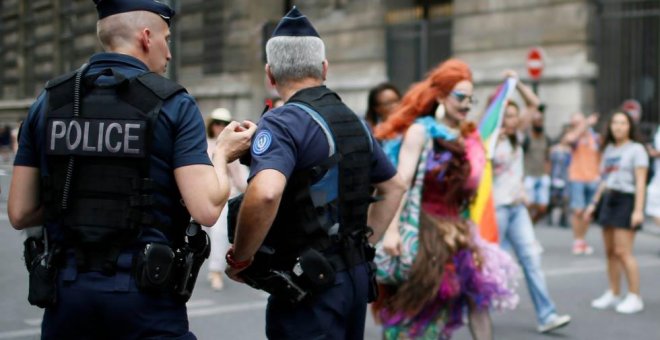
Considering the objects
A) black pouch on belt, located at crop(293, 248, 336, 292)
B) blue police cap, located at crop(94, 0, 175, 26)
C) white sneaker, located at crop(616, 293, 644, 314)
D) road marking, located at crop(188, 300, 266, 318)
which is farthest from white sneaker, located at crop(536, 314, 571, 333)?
blue police cap, located at crop(94, 0, 175, 26)

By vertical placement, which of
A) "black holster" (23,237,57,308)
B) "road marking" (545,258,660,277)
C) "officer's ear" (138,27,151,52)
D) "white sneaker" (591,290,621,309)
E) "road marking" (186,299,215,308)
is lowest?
"road marking" (545,258,660,277)

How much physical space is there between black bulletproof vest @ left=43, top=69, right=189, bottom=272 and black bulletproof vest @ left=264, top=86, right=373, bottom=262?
571mm

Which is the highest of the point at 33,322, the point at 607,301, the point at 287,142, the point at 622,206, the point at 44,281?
the point at 287,142

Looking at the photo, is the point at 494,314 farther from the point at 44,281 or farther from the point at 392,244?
the point at 44,281

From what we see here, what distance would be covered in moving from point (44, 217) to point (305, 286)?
919 mm

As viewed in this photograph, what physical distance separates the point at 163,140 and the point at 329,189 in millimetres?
745

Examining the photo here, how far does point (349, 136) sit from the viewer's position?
3.78 m

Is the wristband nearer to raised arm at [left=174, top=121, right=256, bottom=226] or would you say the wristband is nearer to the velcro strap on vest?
raised arm at [left=174, top=121, right=256, bottom=226]

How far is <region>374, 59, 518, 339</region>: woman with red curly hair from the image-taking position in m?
5.54

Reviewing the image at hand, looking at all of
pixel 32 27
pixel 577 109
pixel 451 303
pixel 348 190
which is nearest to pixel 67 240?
pixel 348 190

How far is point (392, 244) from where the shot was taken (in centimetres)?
524

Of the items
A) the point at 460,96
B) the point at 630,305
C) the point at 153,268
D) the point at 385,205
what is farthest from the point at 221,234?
the point at 153,268

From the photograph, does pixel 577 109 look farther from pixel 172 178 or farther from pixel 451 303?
pixel 172 178

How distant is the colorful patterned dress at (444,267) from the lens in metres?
5.54
